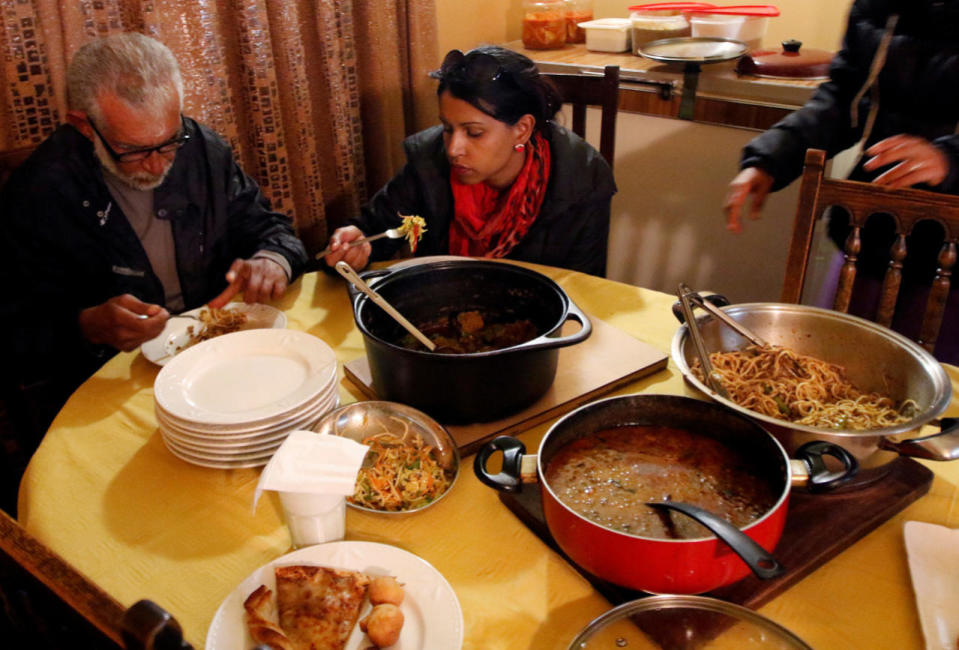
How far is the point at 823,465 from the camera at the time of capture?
3.07 ft

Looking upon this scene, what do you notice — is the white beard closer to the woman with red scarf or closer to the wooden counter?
the woman with red scarf

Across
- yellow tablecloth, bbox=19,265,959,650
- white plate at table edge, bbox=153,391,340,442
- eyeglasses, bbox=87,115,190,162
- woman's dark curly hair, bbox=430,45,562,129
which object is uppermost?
woman's dark curly hair, bbox=430,45,562,129

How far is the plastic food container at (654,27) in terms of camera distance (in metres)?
3.00

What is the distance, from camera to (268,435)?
122cm

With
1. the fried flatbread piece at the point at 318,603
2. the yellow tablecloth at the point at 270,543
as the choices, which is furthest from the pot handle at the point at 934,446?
the fried flatbread piece at the point at 318,603

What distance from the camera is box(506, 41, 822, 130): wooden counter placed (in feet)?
8.76

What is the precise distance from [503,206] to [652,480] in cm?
136

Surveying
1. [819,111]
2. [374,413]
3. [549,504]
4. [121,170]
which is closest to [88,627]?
[549,504]

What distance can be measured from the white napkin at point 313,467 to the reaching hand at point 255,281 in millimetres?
861

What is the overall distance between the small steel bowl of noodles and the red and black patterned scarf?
1.07 metres

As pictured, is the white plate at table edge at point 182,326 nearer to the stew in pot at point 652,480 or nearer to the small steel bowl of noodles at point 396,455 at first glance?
the small steel bowl of noodles at point 396,455

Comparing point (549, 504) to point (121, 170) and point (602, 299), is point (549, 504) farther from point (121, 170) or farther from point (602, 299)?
point (121, 170)

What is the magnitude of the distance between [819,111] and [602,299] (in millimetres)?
889

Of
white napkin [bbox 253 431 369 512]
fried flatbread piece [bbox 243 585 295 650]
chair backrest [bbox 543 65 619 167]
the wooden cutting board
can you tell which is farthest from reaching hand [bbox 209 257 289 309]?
chair backrest [bbox 543 65 619 167]
